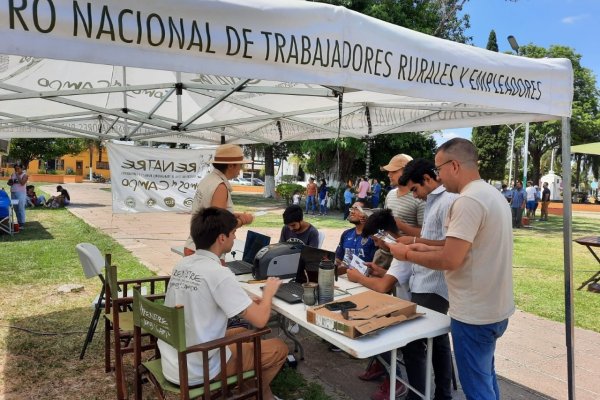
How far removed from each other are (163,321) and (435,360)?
1796 millimetres

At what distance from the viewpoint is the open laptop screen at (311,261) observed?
301 centimetres

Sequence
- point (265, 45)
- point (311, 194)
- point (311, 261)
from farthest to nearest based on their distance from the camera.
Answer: point (311, 194), point (311, 261), point (265, 45)

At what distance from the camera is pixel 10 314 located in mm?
4801

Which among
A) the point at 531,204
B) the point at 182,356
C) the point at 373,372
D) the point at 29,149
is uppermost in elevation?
the point at 29,149

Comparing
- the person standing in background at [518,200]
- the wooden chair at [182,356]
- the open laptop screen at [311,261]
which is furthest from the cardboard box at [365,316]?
the person standing in background at [518,200]

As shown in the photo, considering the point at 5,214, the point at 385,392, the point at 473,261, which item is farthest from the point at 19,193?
the point at 473,261

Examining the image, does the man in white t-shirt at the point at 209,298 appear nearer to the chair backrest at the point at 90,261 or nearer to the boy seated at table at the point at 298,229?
the chair backrest at the point at 90,261

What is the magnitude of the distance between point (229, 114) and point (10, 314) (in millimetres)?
3472

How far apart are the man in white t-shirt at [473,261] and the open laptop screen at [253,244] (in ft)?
5.97

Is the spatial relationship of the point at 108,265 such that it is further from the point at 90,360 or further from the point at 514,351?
the point at 514,351

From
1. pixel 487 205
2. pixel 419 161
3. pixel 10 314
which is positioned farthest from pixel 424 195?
pixel 10 314

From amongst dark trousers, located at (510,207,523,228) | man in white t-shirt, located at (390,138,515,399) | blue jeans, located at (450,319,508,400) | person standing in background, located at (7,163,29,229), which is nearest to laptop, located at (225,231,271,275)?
man in white t-shirt, located at (390,138,515,399)

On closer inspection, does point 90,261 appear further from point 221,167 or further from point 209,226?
point 209,226

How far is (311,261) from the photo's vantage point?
10.1 feet
